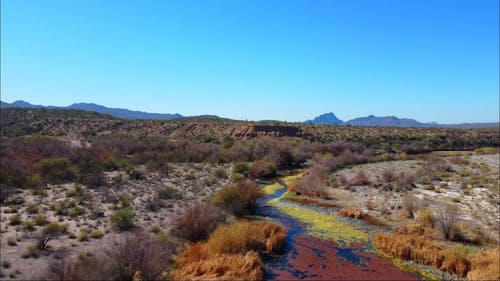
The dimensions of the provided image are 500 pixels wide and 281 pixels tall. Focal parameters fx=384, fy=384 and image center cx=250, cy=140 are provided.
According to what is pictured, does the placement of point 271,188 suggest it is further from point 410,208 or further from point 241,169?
point 410,208

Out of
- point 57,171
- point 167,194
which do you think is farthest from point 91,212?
point 57,171

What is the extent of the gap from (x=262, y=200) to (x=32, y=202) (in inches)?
565

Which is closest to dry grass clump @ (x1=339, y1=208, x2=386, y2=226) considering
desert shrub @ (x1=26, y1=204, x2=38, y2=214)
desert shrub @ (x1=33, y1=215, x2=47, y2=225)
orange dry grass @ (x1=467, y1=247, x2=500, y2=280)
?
orange dry grass @ (x1=467, y1=247, x2=500, y2=280)

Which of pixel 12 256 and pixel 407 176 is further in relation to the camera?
pixel 407 176

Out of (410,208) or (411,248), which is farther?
(410,208)

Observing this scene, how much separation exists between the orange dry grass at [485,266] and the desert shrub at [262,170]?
24300 mm

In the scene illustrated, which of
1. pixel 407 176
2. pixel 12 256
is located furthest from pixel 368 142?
pixel 12 256

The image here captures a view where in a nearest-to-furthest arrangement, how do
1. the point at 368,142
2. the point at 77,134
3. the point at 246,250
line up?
the point at 246,250, the point at 368,142, the point at 77,134

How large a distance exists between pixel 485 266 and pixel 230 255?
30.4ft

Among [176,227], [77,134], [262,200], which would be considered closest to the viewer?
[176,227]

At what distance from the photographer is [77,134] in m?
74.1

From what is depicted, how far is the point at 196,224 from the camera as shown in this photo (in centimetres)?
1703

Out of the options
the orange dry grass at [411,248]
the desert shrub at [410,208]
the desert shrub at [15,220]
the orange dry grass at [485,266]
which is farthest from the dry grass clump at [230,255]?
the desert shrub at [410,208]

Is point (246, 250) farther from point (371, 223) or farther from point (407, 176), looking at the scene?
point (407, 176)
